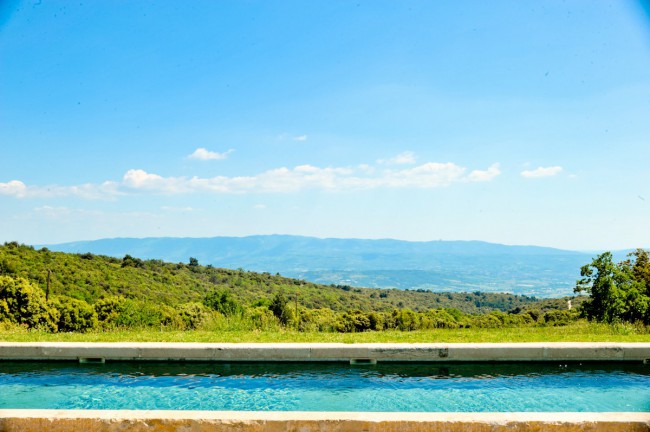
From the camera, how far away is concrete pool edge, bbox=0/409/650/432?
10.1ft

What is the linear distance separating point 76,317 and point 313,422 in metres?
8.52

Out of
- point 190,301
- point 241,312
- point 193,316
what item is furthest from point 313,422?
point 190,301

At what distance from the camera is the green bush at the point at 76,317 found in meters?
9.69

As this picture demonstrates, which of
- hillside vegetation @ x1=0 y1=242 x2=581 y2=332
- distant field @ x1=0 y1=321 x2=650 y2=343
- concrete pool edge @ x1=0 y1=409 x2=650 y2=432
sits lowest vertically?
hillside vegetation @ x1=0 y1=242 x2=581 y2=332

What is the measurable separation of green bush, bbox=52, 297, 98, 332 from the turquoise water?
3.49m

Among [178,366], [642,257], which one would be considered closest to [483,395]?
[178,366]

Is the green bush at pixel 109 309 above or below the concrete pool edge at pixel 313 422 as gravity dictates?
below

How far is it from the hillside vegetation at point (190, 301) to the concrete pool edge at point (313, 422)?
17.5 feet

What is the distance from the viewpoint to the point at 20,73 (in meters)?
13.5

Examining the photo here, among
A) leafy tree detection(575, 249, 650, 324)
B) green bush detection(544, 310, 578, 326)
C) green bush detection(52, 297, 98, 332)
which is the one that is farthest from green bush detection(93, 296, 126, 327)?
leafy tree detection(575, 249, 650, 324)

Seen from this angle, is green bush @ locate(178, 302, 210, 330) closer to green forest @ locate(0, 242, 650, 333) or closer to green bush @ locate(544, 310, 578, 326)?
green forest @ locate(0, 242, 650, 333)

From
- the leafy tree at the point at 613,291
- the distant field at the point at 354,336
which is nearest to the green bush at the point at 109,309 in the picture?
the distant field at the point at 354,336

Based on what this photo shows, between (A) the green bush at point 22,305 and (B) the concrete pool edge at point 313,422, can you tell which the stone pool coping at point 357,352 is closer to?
(B) the concrete pool edge at point 313,422

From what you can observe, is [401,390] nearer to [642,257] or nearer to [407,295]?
[642,257]
